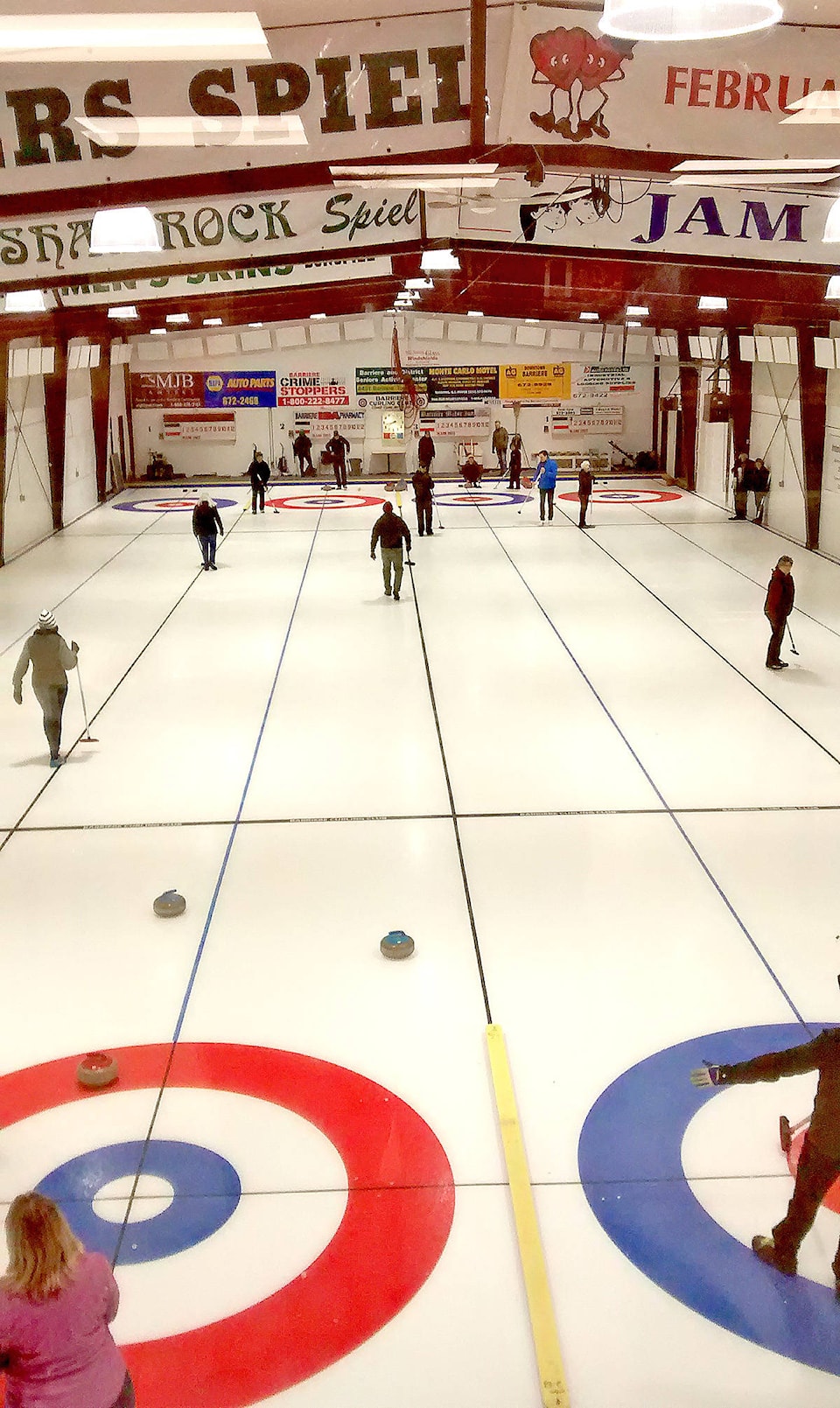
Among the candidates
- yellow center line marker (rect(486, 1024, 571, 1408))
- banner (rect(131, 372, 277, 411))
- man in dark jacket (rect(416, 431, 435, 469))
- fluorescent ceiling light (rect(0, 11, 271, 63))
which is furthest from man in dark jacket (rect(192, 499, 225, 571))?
yellow center line marker (rect(486, 1024, 571, 1408))

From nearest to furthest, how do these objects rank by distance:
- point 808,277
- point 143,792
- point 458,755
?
point 143,792 → point 458,755 → point 808,277

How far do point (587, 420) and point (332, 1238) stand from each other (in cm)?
3316

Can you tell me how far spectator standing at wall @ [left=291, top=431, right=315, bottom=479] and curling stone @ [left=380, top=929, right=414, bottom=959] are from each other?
29292 millimetres

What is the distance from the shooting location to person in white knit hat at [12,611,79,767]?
1109 centimetres

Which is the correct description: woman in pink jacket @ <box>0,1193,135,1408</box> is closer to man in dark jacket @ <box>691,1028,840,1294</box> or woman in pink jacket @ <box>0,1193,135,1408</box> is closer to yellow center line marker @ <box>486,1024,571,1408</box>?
yellow center line marker @ <box>486,1024,571,1408</box>

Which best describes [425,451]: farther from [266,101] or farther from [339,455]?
[266,101]

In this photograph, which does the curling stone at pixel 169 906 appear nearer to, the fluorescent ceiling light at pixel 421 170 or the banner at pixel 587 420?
the fluorescent ceiling light at pixel 421 170

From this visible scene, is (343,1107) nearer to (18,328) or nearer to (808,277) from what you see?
(808,277)

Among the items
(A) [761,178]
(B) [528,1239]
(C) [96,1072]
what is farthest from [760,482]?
(B) [528,1239]

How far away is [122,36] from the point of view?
488 centimetres

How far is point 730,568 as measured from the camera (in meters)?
21.4

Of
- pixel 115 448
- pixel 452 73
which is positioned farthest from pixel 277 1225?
pixel 115 448

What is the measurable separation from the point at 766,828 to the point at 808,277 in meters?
6.73

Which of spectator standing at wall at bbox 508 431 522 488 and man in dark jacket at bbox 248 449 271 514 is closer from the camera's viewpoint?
man in dark jacket at bbox 248 449 271 514
